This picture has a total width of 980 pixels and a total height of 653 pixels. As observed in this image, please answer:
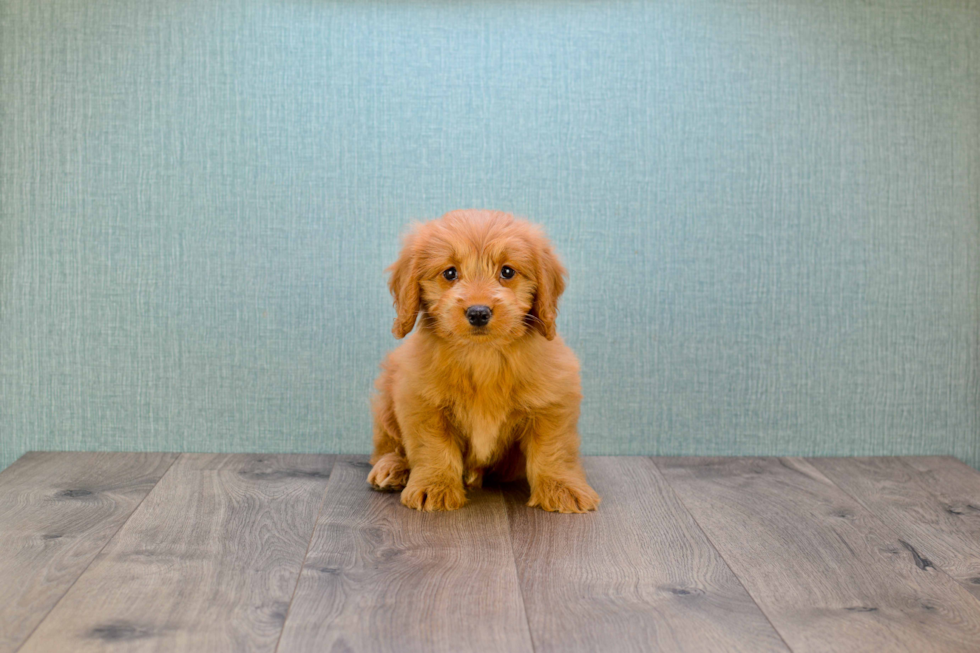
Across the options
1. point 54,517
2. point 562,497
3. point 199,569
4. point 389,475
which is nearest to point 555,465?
point 562,497

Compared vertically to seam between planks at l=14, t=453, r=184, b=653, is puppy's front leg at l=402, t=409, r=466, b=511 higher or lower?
higher

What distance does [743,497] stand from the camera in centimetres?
246

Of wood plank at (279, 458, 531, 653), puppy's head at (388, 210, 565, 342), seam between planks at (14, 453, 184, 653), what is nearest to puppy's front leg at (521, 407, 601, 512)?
wood plank at (279, 458, 531, 653)

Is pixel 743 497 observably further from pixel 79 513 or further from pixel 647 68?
pixel 79 513

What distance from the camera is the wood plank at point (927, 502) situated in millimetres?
2039

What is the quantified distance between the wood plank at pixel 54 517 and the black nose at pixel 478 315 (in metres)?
0.98

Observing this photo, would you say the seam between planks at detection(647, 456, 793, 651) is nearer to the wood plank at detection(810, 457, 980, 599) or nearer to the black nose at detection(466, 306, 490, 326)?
the wood plank at detection(810, 457, 980, 599)

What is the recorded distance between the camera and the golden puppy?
2.18 metres

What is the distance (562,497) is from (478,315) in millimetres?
559

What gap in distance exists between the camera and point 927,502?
8.05 ft

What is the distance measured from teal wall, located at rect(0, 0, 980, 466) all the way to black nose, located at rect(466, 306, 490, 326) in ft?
2.65

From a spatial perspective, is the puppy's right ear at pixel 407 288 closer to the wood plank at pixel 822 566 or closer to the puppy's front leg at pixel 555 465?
the puppy's front leg at pixel 555 465

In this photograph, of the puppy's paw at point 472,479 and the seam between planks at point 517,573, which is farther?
the puppy's paw at point 472,479

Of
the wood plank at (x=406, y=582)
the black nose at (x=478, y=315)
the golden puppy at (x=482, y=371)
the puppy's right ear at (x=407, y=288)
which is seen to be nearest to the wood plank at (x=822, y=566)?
the golden puppy at (x=482, y=371)
